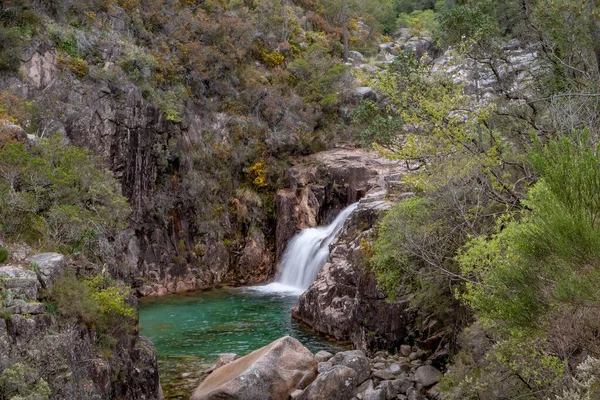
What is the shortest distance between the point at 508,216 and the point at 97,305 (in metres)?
8.09

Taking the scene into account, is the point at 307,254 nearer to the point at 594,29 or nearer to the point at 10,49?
the point at 10,49

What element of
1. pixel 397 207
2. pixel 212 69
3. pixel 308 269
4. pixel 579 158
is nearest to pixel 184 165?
pixel 212 69

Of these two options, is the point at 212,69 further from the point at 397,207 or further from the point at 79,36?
the point at 397,207

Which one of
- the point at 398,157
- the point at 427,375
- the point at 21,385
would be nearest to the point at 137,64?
the point at 398,157

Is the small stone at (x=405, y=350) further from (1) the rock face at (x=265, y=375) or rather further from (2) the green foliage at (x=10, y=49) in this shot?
(2) the green foliage at (x=10, y=49)

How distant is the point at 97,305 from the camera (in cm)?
1052

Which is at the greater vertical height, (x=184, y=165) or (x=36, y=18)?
(x=36, y=18)

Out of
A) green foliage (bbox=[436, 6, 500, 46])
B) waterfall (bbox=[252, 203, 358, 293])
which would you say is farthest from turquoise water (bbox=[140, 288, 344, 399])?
green foliage (bbox=[436, 6, 500, 46])

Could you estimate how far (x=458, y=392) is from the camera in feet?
30.8

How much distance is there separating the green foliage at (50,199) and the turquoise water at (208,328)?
4536 millimetres

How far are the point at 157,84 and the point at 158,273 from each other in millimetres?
9360

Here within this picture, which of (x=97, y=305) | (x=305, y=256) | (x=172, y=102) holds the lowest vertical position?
(x=305, y=256)

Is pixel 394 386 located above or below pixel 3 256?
below

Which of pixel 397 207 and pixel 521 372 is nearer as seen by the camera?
pixel 521 372
